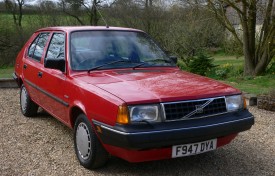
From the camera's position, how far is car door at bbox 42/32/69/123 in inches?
177

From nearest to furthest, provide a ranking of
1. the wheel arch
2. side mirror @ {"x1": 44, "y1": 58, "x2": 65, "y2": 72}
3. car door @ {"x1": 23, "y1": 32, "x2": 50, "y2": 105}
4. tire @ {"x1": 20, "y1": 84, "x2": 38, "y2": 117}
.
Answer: the wheel arch < side mirror @ {"x1": 44, "y1": 58, "x2": 65, "y2": 72} < car door @ {"x1": 23, "y1": 32, "x2": 50, "y2": 105} < tire @ {"x1": 20, "y1": 84, "x2": 38, "y2": 117}

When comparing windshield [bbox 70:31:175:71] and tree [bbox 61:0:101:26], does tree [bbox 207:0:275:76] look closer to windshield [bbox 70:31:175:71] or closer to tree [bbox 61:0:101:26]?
windshield [bbox 70:31:175:71]

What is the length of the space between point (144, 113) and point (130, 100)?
179 millimetres

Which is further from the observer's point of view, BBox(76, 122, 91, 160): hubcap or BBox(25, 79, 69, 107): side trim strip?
BBox(25, 79, 69, 107): side trim strip

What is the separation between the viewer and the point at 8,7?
1085 inches

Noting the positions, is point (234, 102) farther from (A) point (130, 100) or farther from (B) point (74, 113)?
(B) point (74, 113)

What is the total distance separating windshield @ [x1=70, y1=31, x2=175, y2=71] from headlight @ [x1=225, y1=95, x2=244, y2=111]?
1248mm

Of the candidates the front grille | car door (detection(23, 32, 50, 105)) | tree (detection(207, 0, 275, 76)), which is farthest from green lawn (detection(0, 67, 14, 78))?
the front grille

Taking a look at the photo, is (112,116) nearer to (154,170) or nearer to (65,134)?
(154,170)

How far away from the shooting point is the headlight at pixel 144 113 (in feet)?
11.0

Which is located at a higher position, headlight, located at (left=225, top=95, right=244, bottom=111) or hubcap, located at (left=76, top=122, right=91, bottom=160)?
headlight, located at (left=225, top=95, right=244, bottom=111)

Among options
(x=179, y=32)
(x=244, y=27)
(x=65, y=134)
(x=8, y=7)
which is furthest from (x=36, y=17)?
(x=65, y=134)

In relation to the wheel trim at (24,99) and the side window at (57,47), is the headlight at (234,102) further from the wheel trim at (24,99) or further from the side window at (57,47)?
the wheel trim at (24,99)

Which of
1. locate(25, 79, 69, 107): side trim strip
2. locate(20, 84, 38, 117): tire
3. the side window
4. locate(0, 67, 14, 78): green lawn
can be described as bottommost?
locate(0, 67, 14, 78): green lawn
